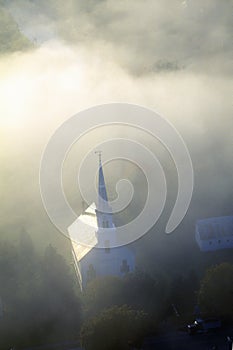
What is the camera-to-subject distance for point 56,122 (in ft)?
137

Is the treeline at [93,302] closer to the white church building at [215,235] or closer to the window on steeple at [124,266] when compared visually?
the window on steeple at [124,266]

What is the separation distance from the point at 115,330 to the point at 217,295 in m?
3.85

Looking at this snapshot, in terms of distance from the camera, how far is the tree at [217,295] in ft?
50.5

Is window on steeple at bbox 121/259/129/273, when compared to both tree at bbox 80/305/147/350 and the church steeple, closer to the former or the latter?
the church steeple

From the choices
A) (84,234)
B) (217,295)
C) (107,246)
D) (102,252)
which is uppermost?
(84,234)

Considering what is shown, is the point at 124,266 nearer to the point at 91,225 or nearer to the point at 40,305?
the point at 91,225

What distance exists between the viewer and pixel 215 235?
838 inches

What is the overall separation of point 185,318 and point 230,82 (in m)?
41.8

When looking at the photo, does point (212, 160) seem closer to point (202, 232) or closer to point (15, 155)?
point (202, 232)

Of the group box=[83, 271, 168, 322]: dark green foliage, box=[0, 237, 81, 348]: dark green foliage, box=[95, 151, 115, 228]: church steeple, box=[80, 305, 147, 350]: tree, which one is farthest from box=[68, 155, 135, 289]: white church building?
box=[80, 305, 147, 350]: tree

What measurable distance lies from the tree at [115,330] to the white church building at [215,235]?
7.98 metres

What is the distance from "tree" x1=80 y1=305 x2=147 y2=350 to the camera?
44.9ft

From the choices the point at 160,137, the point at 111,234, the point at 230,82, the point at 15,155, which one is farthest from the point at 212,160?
the point at 230,82

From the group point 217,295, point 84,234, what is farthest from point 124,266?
point 217,295
